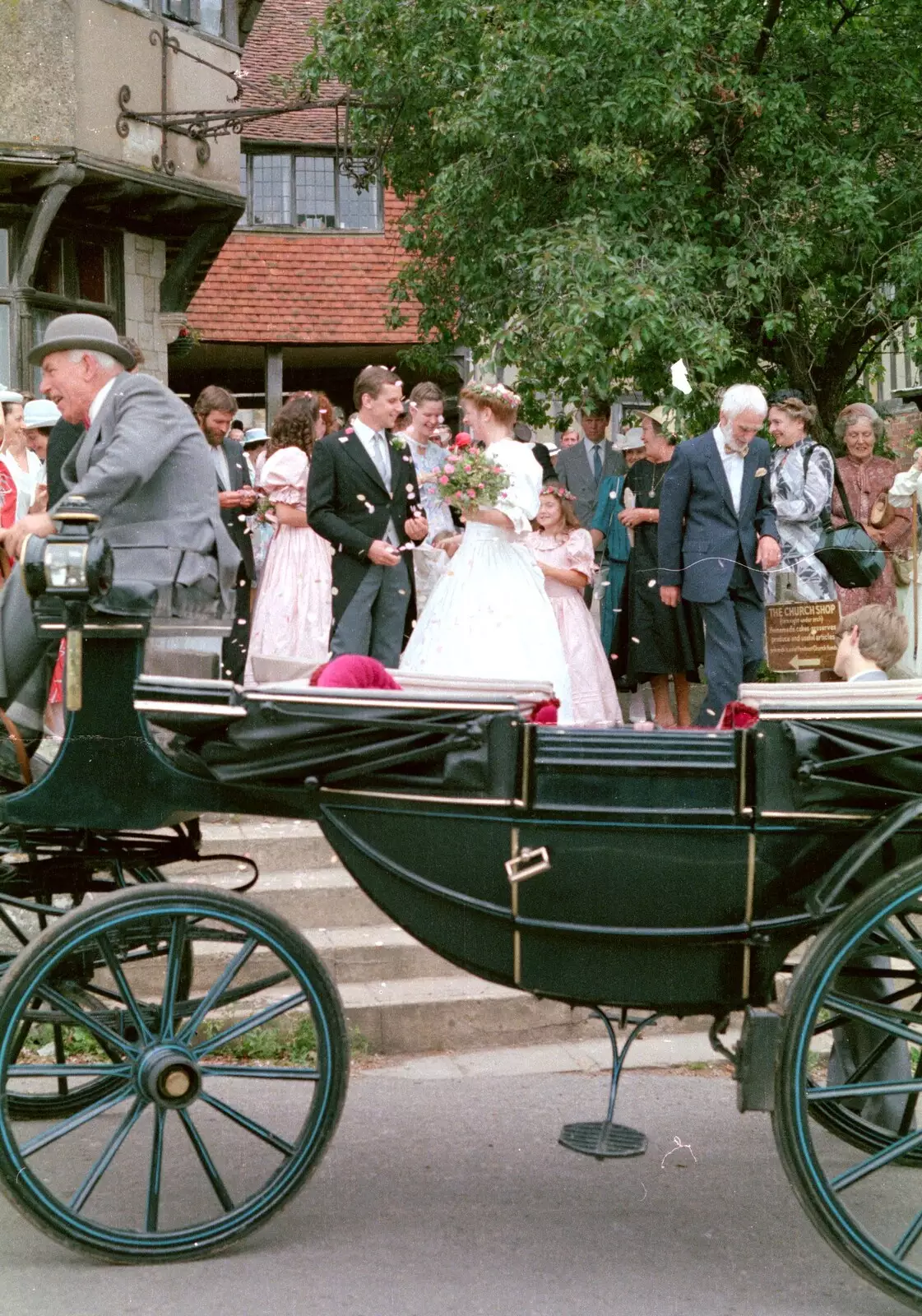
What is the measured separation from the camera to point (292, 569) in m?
9.73

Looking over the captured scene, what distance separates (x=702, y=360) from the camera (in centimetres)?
1148

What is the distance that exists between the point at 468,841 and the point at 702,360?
785cm

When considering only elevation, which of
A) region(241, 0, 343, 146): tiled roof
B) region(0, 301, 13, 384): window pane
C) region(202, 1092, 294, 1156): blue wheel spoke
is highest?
region(241, 0, 343, 146): tiled roof

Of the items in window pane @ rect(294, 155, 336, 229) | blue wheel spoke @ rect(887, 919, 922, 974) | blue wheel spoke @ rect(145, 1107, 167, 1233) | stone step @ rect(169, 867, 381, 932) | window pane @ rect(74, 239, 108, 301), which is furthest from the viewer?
window pane @ rect(294, 155, 336, 229)

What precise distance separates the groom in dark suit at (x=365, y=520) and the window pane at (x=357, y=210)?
62.1 ft

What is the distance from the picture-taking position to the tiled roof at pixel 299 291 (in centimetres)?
2523

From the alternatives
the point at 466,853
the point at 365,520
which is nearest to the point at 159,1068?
the point at 466,853

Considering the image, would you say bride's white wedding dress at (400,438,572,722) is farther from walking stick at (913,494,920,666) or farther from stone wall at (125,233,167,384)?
stone wall at (125,233,167,384)

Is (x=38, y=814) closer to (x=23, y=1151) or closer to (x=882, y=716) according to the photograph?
(x=23, y=1151)

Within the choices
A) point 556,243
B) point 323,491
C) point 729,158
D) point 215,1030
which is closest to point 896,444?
point 729,158

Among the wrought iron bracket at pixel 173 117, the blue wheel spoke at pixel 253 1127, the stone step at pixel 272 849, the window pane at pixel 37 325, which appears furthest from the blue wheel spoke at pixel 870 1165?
the wrought iron bracket at pixel 173 117

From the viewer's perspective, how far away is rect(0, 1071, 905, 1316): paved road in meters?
3.97

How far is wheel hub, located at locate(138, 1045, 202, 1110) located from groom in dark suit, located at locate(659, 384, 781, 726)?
5173 mm

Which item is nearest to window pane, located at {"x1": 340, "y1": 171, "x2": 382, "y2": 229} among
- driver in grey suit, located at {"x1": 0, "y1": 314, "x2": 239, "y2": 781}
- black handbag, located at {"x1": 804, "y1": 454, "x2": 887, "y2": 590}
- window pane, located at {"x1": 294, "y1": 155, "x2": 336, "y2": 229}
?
window pane, located at {"x1": 294, "y1": 155, "x2": 336, "y2": 229}
